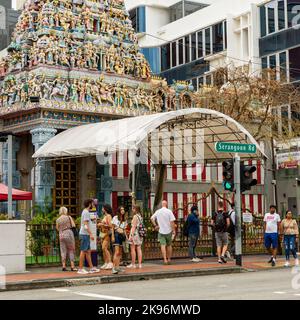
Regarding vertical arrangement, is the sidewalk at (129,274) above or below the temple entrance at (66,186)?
below

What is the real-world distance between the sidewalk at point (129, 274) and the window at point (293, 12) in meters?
20.5

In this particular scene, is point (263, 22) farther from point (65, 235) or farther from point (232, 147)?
point (65, 235)

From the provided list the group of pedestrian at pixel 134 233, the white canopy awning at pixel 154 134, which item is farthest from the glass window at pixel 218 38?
the group of pedestrian at pixel 134 233

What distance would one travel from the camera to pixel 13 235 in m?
19.5

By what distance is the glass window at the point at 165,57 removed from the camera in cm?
4997

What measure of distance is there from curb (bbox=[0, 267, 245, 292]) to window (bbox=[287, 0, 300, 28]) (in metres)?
22.6

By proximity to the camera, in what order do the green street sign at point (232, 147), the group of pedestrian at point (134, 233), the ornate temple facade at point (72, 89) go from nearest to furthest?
the group of pedestrian at point (134, 233) < the green street sign at point (232, 147) < the ornate temple facade at point (72, 89)

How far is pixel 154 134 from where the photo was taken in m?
29.0

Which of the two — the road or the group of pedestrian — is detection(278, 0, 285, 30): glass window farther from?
the road

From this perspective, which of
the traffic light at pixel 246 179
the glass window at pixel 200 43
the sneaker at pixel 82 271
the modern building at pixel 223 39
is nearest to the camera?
the sneaker at pixel 82 271

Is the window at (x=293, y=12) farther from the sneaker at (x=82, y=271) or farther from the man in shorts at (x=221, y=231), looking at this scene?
the sneaker at (x=82, y=271)

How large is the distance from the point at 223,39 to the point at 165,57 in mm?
6329

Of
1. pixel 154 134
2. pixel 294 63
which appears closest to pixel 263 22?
pixel 294 63
